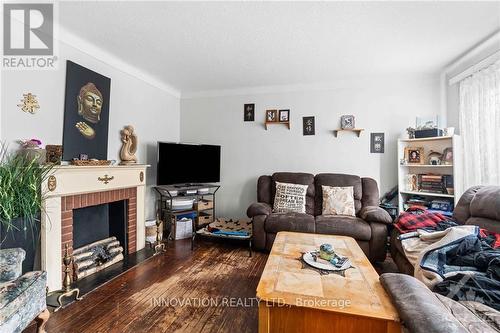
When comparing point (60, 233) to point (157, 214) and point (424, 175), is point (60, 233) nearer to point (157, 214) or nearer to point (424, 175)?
point (157, 214)

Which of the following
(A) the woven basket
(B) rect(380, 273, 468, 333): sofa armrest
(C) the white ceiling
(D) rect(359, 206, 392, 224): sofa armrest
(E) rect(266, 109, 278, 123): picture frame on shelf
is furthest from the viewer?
(E) rect(266, 109, 278, 123): picture frame on shelf

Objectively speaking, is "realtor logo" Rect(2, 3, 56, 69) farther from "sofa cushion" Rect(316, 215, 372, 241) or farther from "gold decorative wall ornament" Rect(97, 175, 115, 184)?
"sofa cushion" Rect(316, 215, 372, 241)

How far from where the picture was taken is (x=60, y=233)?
1978 mm

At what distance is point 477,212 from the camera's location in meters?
2.09

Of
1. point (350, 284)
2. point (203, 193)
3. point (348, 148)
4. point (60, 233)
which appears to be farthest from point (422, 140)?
point (60, 233)

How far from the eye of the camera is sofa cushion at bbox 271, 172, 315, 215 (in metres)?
3.31

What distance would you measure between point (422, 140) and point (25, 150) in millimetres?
Result: 4251

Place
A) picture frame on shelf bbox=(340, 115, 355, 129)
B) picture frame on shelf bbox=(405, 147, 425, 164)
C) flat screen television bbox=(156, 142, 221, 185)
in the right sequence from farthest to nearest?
1. picture frame on shelf bbox=(340, 115, 355, 129)
2. flat screen television bbox=(156, 142, 221, 185)
3. picture frame on shelf bbox=(405, 147, 425, 164)

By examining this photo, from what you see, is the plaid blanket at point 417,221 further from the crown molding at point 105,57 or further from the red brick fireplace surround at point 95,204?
the crown molding at point 105,57

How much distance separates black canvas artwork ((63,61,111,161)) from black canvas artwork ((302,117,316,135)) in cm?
272

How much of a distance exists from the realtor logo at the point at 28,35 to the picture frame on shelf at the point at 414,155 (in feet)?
13.6

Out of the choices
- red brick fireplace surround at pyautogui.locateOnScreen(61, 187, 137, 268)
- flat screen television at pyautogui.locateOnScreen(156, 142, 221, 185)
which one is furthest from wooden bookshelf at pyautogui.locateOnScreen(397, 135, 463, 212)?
red brick fireplace surround at pyautogui.locateOnScreen(61, 187, 137, 268)

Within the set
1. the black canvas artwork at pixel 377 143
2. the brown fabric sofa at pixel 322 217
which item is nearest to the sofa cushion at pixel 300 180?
the brown fabric sofa at pixel 322 217

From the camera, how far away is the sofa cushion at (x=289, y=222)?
2.77 metres
